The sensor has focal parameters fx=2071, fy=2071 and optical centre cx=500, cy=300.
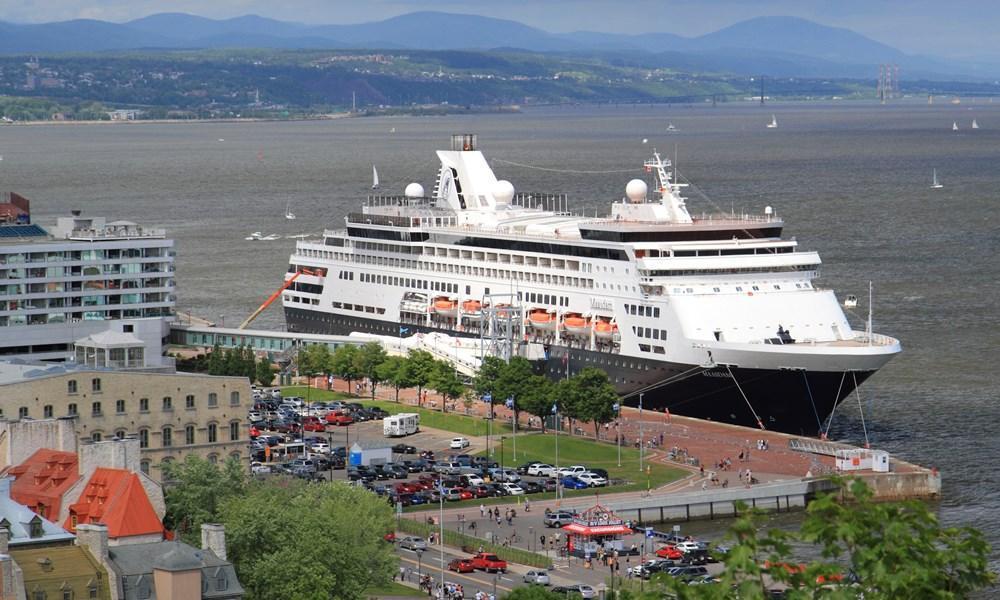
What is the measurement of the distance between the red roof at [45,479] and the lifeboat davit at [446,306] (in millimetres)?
46887

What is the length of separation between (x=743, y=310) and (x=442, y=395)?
14.5m

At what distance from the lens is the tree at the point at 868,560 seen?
2608 cm

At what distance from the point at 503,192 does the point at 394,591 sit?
53310 mm

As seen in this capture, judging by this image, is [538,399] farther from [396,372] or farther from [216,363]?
[216,363]

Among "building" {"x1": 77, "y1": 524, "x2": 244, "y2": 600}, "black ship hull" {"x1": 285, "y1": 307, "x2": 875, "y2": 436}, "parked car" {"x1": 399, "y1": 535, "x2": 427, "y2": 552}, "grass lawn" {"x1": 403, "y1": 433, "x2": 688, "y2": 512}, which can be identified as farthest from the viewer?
"black ship hull" {"x1": 285, "y1": 307, "x2": 875, "y2": 436}

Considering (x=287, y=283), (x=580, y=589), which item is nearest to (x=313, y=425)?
(x=580, y=589)

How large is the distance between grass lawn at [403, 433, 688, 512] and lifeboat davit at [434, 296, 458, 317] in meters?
20.1

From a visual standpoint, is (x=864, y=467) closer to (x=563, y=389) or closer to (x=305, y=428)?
(x=563, y=389)

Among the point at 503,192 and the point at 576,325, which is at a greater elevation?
the point at 503,192

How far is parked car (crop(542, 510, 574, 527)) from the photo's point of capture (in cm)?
6581

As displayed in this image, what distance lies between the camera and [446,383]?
88.5 m

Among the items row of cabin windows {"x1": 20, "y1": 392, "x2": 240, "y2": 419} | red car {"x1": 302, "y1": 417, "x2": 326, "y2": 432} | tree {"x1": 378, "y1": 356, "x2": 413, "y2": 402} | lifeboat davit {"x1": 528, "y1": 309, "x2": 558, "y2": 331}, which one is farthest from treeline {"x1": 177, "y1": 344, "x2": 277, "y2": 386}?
row of cabin windows {"x1": 20, "y1": 392, "x2": 240, "y2": 419}

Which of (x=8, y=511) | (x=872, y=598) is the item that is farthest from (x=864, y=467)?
(x=872, y=598)

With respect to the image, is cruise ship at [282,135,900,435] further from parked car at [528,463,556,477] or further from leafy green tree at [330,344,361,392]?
parked car at [528,463,556,477]
